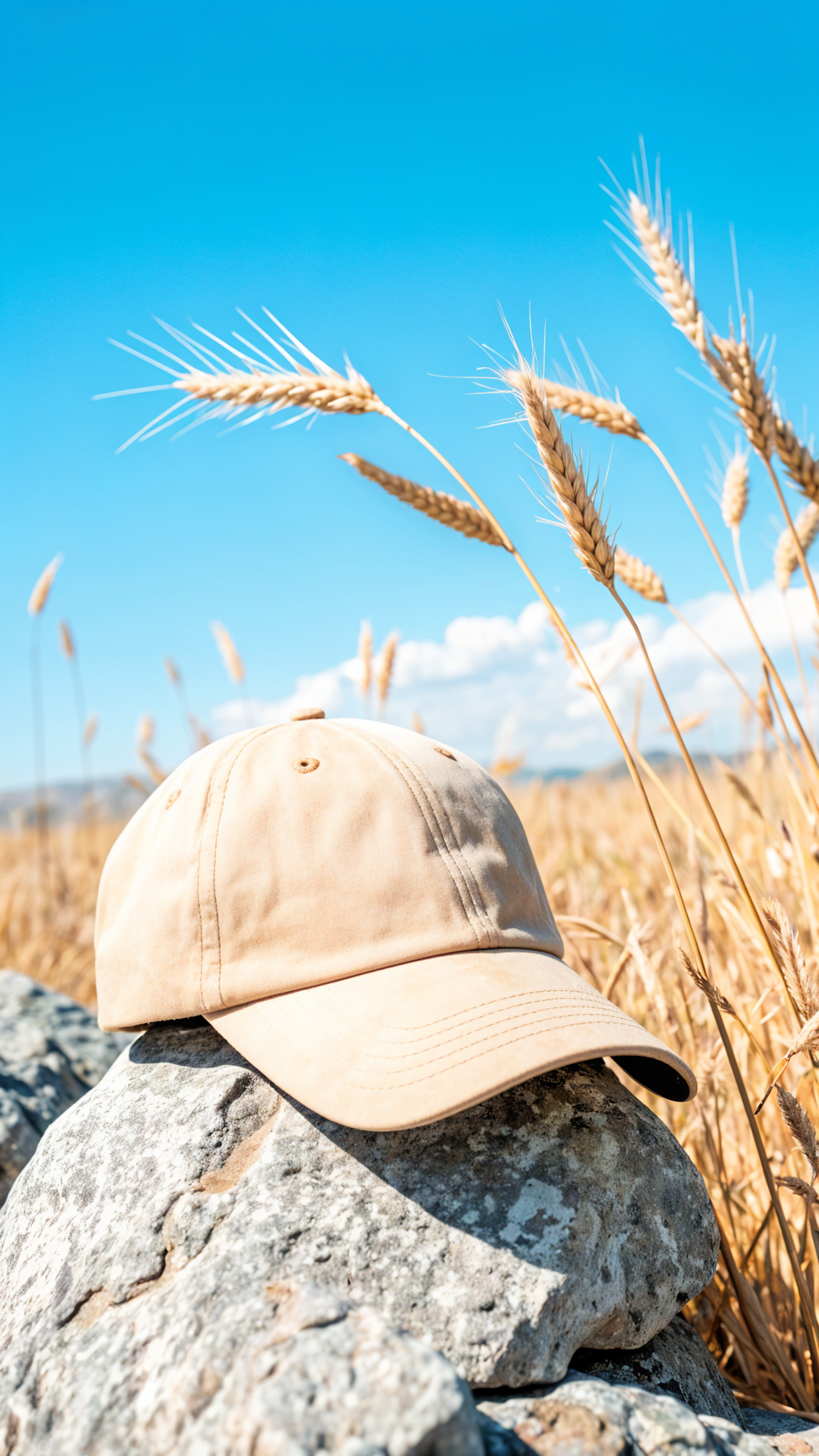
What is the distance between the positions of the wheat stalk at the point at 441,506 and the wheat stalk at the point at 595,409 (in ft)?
0.82

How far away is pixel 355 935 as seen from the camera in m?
1.21

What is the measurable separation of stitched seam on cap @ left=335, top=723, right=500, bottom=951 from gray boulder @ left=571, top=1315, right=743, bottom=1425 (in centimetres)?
55

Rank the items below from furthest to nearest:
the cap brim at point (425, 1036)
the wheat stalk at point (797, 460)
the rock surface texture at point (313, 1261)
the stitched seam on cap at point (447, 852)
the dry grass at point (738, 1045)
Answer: the wheat stalk at point (797, 460) → the dry grass at point (738, 1045) → the stitched seam on cap at point (447, 852) → the cap brim at point (425, 1036) → the rock surface texture at point (313, 1261)

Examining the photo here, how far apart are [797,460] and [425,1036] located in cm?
125

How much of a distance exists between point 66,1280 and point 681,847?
2.93m

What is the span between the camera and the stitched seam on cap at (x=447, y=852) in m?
1.24

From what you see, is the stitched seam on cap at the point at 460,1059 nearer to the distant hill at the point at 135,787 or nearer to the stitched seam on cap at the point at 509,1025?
the stitched seam on cap at the point at 509,1025

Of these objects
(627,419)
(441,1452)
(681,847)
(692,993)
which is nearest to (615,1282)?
(441,1452)

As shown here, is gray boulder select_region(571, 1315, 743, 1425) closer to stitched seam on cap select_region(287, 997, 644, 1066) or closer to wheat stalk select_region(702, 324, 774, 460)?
stitched seam on cap select_region(287, 997, 644, 1066)

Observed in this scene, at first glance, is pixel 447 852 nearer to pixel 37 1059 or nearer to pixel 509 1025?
pixel 509 1025

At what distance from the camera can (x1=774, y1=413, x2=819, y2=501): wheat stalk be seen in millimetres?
1614

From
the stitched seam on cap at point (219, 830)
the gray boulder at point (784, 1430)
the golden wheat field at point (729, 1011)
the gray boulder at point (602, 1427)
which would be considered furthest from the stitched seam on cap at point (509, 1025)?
the gray boulder at point (784, 1430)

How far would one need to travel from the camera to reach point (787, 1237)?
49.9 inches

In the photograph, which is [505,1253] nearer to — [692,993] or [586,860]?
[692,993]
